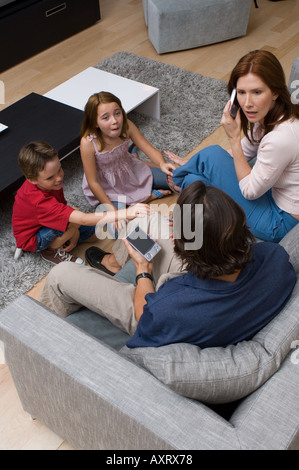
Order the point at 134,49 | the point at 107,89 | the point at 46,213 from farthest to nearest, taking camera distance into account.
A: the point at 134,49
the point at 107,89
the point at 46,213

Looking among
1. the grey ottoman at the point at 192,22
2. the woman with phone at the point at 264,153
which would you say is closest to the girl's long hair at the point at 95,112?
the woman with phone at the point at 264,153

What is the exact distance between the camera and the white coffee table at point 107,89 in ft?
10.2

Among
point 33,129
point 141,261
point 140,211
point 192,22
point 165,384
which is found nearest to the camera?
point 165,384

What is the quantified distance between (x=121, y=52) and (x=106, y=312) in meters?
3.19

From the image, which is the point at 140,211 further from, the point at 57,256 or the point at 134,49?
the point at 134,49

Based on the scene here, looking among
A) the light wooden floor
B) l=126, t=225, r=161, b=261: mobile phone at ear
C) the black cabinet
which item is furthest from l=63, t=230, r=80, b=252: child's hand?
the black cabinet

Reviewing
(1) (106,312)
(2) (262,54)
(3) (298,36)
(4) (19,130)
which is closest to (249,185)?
(2) (262,54)

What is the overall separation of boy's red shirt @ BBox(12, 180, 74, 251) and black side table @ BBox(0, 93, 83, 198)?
0.22 metres

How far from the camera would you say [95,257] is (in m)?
2.39

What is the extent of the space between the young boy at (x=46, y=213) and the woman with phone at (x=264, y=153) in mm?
441

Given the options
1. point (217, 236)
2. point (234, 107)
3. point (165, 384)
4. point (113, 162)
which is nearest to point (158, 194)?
point (113, 162)

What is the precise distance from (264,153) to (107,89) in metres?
1.72

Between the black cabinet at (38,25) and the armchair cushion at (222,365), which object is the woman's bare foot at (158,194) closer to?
the armchair cushion at (222,365)
